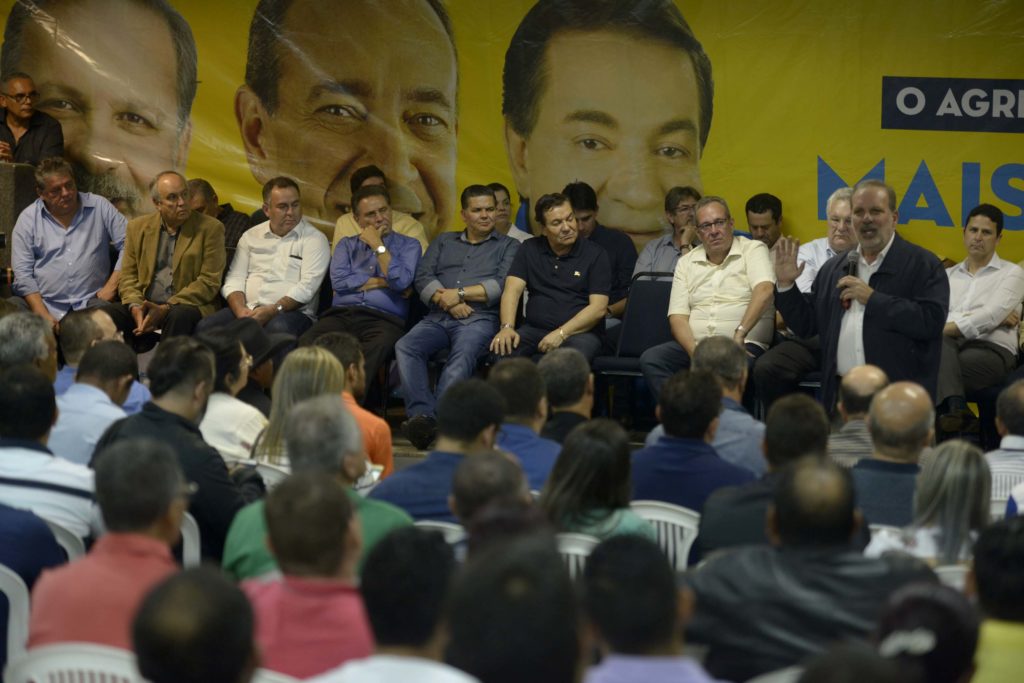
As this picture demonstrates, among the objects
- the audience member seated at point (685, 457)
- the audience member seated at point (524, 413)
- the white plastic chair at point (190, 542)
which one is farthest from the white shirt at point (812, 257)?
the white plastic chair at point (190, 542)

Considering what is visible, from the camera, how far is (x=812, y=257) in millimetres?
7328

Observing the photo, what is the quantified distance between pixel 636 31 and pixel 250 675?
6207mm

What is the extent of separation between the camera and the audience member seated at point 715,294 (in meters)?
6.62

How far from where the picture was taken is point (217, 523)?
3.62m

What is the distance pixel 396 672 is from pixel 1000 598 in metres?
1.05

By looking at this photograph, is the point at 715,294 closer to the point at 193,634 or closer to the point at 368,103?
the point at 368,103

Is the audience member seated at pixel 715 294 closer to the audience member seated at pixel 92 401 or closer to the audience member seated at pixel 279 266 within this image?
the audience member seated at pixel 279 266

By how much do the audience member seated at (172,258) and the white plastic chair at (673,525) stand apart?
14.0ft

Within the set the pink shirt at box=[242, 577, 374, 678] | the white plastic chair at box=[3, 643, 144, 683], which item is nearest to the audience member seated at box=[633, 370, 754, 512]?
the pink shirt at box=[242, 577, 374, 678]

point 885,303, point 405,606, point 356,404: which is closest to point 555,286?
point 885,303

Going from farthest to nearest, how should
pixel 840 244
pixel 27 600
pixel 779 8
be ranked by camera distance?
pixel 779 8 → pixel 840 244 → pixel 27 600

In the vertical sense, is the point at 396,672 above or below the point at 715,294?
below

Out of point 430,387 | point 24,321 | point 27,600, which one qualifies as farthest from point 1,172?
point 27,600

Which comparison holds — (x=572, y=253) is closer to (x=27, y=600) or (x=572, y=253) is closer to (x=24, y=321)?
(x=24, y=321)
